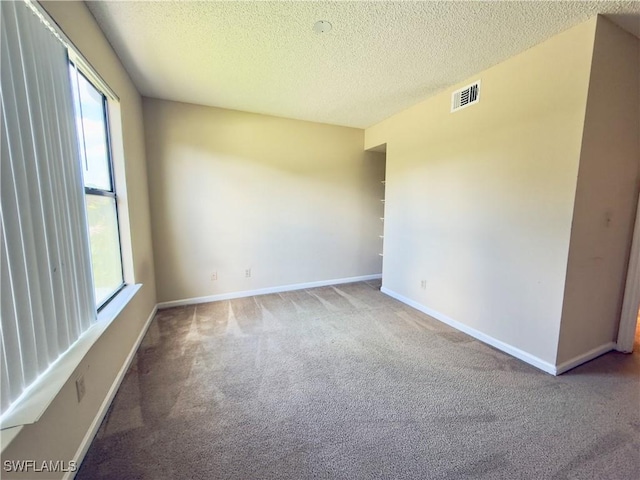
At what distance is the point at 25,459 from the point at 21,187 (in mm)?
1005

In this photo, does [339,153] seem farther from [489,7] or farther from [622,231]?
[622,231]

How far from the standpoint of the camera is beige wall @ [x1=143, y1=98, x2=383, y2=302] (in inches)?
130

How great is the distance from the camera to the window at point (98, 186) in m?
1.72

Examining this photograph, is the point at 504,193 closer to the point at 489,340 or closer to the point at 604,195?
the point at 604,195

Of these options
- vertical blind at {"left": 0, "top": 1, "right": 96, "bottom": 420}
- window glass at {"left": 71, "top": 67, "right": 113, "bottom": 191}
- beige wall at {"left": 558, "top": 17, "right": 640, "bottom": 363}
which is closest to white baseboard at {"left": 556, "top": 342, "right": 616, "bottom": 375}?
beige wall at {"left": 558, "top": 17, "right": 640, "bottom": 363}

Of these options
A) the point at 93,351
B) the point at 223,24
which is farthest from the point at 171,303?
the point at 223,24

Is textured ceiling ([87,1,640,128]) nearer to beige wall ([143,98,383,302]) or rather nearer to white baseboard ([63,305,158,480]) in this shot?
beige wall ([143,98,383,302])

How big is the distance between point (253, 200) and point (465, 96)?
8.95 feet

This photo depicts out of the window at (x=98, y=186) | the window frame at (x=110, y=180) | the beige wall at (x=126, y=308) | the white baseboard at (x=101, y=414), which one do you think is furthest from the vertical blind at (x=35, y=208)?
the white baseboard at (x=101, y=414)

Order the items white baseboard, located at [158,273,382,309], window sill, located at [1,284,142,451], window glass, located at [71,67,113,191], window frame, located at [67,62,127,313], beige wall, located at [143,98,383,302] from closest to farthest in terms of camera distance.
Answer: window sill, located at [1,284,142,451]
window glass, located at [71,67,113,191]
window frame, located at [67,62,127,313]
beige wall, located at [143,98,383,302]
white baseboard, located at [158,273,382,309]

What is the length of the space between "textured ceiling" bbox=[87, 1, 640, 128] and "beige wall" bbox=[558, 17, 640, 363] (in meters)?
0.28

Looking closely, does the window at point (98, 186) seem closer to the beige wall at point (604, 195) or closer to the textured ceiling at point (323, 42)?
the textured ceiling at point (323, 42)

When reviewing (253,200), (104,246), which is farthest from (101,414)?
(253,200)

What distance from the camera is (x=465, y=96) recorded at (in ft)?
8.61
